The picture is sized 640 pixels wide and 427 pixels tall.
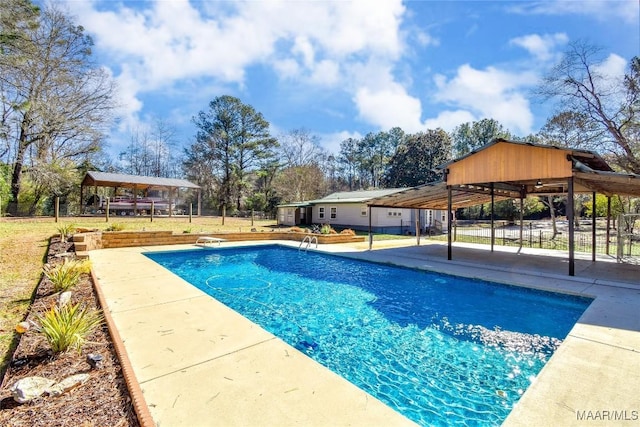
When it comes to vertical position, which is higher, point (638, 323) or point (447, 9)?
point (447, 9)

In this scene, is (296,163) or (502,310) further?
(296,163)

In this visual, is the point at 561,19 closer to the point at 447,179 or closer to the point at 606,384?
the point at 447,179

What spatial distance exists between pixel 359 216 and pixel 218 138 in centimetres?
2108

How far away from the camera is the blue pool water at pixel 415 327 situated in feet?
11.3

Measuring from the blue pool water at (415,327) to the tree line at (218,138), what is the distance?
956cm

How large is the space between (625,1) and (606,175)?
8987mm

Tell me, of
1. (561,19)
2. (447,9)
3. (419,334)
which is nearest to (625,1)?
(561,19)

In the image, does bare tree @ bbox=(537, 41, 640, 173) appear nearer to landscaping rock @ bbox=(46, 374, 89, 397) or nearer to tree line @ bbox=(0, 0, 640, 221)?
tree line @ bbox=(0, 0, 640, 221)

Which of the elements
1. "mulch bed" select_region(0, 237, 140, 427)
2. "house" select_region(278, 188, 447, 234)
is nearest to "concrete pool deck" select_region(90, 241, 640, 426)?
"mulch bed" select_region(0, 237, 140, 427)

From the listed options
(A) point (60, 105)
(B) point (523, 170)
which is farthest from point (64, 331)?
(A) point (60, 105)

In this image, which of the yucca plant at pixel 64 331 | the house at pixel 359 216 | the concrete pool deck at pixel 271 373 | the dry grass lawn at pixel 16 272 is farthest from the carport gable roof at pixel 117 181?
the yucca plant at pixel 64 331

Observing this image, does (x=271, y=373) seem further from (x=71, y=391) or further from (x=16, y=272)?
(x=16, y=272)

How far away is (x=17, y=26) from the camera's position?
9.38 meters

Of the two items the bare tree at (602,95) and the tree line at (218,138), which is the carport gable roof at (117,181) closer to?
the tree line at (218,138)
